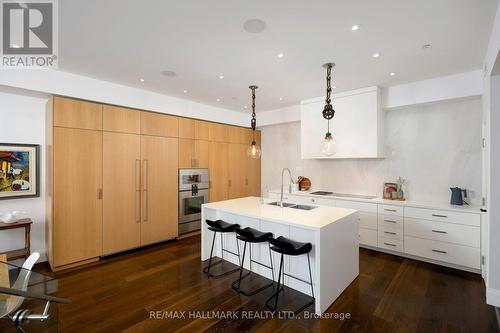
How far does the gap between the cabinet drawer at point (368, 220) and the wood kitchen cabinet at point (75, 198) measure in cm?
424

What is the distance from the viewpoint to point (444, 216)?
328 centimetres

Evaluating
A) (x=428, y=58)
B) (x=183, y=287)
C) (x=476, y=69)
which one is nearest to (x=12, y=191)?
(x=183, y=287)

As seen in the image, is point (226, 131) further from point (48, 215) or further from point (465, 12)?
point (465, 12)

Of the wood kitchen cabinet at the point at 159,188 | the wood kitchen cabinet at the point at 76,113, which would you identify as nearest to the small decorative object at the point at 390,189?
the wood kitchen cabinet at the point at 159,188

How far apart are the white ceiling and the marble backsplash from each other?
2.25 feet

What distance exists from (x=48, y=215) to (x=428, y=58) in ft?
18.2

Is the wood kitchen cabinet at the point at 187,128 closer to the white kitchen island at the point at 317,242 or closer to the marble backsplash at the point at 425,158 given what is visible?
the white kitchen island at the point at 317,242

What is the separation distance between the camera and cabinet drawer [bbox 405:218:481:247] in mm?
3084

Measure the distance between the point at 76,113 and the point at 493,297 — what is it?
552 centimetres

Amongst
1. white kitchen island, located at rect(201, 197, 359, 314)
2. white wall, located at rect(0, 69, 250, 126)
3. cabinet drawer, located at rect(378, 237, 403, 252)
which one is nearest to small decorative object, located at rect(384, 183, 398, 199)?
cabinet drawer, located at rect(378, 237, 403, 252)

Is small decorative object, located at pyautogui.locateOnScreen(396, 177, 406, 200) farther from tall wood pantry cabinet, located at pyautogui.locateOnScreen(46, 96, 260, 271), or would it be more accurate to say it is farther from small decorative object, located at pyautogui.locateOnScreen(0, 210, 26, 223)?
small decorative object, located at pyautogui.locateOnScreen(0, 210, 26, 223)

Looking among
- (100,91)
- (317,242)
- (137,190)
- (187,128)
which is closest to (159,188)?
(137,190)

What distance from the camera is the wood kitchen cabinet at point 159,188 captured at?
4.11m

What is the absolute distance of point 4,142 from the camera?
3225mm
